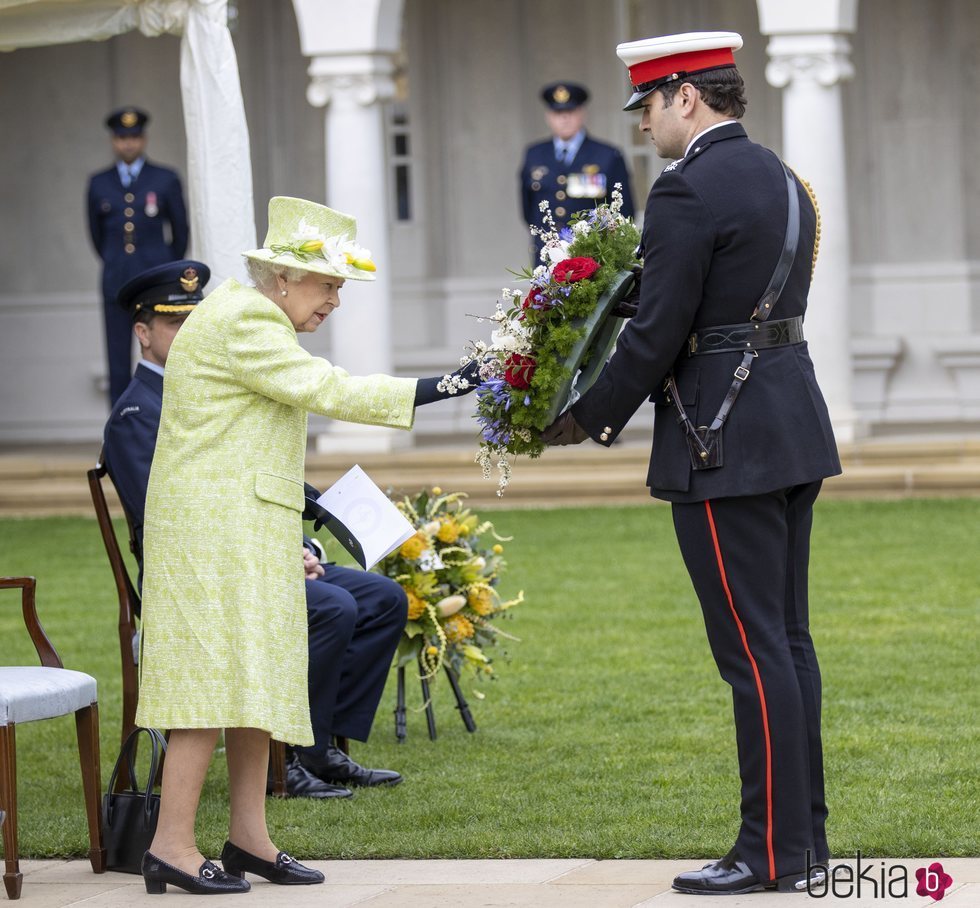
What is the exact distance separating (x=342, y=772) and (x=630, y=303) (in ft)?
6.80

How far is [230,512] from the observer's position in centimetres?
475

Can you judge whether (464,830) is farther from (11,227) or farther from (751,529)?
(11,227)

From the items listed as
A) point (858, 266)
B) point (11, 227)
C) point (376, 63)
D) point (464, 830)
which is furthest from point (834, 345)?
point (464, 830)

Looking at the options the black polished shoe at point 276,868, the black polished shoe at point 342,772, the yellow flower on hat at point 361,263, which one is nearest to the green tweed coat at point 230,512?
the yellow flower on hat at point 361,263

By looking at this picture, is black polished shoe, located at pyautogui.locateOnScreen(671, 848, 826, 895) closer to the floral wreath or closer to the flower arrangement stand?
the floral wreath

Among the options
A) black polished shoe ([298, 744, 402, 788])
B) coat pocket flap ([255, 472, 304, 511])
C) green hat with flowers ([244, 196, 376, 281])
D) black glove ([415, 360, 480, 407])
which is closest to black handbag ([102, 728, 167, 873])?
coat pocket flap ([255, 472, 304, 511])

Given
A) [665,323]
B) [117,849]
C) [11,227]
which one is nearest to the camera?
[665,323]

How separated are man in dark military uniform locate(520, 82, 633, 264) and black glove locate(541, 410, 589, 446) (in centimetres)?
936

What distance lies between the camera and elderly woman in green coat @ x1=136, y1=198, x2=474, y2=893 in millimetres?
4734

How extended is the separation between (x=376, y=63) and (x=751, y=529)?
978 cm

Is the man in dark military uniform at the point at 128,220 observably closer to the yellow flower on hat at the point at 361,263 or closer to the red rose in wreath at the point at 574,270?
the yellow flower on hat at the point at 361,263

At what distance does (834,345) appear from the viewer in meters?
13.4

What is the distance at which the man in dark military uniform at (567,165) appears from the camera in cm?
1393

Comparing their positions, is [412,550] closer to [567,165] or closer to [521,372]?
[521,372]
